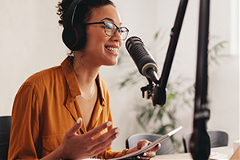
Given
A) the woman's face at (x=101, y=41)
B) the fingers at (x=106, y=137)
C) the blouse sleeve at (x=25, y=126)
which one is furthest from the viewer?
the woman's face at (x=101, y=41)

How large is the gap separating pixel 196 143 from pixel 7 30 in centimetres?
209

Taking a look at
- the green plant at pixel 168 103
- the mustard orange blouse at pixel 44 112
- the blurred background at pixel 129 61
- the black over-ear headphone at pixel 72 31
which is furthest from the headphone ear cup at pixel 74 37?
the green plant at pixel 168 103

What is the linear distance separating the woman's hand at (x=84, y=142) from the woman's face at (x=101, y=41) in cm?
42

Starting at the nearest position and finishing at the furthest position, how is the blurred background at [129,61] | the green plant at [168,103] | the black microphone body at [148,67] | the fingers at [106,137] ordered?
the black microphone body at [148,67]
the fingers at [106,137]
the blurred background at [129,61]
the green plant at [168,103]

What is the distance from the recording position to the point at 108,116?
1.28 m

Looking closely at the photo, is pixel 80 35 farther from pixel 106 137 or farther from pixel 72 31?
pixel 106 137

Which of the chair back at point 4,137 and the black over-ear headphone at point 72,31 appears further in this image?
the chair back at point 4,137

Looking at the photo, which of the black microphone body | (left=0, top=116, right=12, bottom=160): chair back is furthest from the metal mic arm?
(left=0, top=116, right=12, bottom=160): chair back

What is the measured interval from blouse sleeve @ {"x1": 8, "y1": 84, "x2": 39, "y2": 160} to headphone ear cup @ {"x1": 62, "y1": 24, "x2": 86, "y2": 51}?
0.81ft

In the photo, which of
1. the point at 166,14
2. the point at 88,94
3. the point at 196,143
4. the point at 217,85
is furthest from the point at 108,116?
the point at 166,14

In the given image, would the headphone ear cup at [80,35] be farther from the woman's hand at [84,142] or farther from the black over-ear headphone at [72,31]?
the woman's hand at [84,142]

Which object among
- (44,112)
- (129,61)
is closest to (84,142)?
(44,112)

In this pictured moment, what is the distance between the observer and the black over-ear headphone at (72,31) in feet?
3.00

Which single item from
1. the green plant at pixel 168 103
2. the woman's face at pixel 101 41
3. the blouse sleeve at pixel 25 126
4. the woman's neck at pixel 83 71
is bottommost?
the green plant at pixel 168 103
